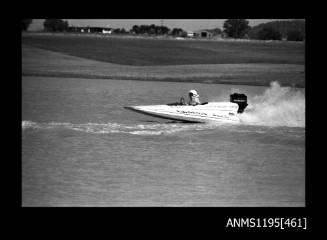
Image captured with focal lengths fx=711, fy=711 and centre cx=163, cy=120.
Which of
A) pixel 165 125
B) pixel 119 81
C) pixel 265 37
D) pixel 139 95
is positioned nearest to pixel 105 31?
pixel 265 37

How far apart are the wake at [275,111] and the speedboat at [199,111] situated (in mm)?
710

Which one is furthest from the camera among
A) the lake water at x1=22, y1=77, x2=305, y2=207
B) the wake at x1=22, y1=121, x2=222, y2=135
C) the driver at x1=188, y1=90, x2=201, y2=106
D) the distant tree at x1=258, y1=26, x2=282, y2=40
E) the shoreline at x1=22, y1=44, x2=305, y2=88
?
the distant tree at x1=258, y1=26, x2=282, y2=40

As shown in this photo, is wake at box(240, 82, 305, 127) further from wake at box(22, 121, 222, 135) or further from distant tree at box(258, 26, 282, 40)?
distant tree at box(258, 26, 282, 40)

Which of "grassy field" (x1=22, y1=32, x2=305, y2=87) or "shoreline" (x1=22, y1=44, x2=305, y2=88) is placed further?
"grassy field" (x1=22, y1=32, x2=305, y2=87)

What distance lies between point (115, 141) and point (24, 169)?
437 cm

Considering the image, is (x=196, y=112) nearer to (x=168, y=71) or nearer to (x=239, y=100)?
(x=239, y=100)

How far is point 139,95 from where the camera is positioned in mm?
34781

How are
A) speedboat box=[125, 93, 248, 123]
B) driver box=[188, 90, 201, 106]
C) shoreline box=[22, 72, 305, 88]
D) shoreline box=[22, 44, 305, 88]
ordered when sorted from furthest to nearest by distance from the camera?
shoreline box=[22, 44, 305, 88], shoreline box=[22, 72, 305, 88], driver box=[188, 90, 201, 106], speedboat box=[125, 93, 248, 123]

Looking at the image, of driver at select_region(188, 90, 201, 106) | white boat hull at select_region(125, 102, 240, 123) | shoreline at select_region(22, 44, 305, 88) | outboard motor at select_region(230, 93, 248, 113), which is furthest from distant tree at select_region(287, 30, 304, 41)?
driver at select_region(188, 90, 201, 106)

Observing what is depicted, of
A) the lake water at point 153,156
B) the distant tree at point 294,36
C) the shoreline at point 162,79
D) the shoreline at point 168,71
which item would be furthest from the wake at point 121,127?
the distant tree at point 294,36

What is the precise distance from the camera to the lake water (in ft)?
54.6

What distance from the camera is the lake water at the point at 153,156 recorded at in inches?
656

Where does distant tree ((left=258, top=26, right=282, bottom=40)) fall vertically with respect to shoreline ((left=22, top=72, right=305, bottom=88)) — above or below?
above

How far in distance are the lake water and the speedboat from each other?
1.03ft
